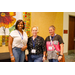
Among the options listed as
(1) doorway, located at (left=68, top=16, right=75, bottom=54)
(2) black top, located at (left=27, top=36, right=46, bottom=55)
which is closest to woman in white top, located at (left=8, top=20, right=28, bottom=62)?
(2) black top, located at (left=27, top=36, right=46, bottom=55)

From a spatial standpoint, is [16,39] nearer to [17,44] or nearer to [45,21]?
[17,44]

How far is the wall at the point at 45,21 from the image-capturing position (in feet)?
11.0

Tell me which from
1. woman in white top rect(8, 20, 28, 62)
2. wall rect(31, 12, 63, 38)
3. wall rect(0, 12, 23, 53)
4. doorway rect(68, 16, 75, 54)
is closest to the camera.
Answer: woman in white top rect(8, 20, 28, 62)

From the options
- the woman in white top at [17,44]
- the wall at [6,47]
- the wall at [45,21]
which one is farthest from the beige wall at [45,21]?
the woman in white top at [17,44]

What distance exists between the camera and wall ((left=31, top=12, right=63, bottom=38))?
3.35 meters

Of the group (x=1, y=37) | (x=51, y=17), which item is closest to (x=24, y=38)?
(x=1, y=37)

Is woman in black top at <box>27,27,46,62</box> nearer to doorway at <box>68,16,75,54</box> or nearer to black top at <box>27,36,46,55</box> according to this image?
black top at <box>27,36,46,55</box>

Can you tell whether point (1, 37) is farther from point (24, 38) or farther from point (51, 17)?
point (51, 17)

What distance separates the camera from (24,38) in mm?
1808

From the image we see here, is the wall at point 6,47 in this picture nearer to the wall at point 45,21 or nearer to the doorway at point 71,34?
the wall at point 45,21

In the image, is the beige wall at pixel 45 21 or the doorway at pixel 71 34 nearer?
the beige wall at pixel 45 21

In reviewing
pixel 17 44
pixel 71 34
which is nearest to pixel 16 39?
pixel 17 44

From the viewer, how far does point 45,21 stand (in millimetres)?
3580

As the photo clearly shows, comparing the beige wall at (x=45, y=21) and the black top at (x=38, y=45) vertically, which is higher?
the beige wall at (x=45, y=21)
